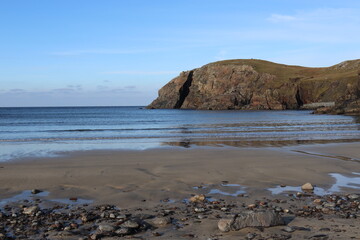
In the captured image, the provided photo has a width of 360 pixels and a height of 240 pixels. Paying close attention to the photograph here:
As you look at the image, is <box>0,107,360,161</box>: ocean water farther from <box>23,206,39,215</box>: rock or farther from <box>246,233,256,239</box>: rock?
<box>246,233,256,239</box>: rock

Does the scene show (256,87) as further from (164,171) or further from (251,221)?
(251,221)

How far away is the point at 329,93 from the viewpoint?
12588cm

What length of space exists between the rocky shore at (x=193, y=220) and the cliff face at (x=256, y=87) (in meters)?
119

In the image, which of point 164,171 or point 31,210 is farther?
point 164,171

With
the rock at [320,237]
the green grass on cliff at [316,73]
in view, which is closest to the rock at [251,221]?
the rock at [320,237]

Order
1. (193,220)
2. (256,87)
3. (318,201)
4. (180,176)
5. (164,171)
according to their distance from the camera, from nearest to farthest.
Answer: (193,220) < (318,201) < (180,176) < (164,171) < (256,87)

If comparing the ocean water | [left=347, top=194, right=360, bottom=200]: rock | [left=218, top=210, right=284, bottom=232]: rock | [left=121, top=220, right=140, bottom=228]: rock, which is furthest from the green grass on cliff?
[left=121, top=220, right=140, bottom=228]: rock

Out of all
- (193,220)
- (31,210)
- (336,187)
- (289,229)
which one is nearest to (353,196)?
(336,187)

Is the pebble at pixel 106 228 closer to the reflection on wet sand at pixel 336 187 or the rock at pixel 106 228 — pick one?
the rock at pixel 106 228

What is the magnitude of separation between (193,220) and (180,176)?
5.44 m

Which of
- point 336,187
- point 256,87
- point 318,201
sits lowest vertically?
point 336,187

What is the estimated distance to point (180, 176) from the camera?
13094mm

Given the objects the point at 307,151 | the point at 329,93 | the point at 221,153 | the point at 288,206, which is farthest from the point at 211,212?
the point at 329,93

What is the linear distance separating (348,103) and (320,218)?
83.9 metres
